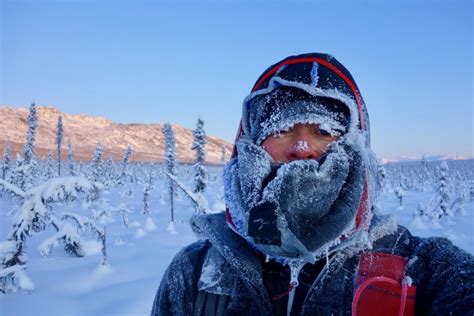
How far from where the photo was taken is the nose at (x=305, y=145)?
4.69 feet

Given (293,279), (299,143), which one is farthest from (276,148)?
(293,279)

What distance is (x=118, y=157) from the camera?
161125mm

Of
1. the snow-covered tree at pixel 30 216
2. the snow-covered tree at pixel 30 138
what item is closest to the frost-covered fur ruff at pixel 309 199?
the snow-covered tree at pixel 30 216

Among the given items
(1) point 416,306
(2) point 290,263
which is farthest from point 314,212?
(1) point 416,306

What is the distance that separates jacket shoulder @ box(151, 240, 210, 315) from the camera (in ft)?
4.86

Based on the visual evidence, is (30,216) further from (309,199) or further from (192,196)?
(309,199)

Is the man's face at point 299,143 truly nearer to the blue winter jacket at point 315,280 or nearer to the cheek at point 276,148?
the cheek at point 276,148

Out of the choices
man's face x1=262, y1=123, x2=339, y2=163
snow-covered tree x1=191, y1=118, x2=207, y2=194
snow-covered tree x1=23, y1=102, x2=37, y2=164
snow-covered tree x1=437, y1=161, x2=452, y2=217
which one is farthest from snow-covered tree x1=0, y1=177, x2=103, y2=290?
snow-covered tree x1=23, y1=102, x2=37, y2=164

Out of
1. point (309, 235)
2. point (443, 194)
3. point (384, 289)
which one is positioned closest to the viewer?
point (384, 289)

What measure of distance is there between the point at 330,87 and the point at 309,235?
63cm

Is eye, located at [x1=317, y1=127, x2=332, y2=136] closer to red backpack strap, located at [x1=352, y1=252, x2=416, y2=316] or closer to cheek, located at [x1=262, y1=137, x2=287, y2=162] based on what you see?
cheek, located at [x1=262, y1=137, x2=287, y2=162]

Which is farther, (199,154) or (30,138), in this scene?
(30,138)

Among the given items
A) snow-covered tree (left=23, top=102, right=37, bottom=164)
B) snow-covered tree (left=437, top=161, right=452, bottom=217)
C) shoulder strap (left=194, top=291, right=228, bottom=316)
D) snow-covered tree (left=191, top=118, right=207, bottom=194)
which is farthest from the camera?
snow-covered tree (left=23, top=102, right=37, bottom=164)

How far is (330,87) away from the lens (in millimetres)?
1523
